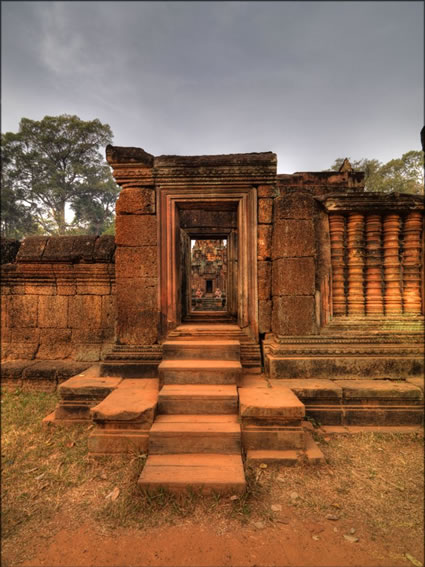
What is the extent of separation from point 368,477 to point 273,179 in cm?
363

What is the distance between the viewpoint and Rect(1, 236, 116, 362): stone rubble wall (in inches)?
186

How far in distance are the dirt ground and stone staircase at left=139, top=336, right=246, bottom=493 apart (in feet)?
0.43

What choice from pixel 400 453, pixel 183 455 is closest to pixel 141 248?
pixel 183 455

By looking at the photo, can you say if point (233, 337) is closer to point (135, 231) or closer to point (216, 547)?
point (135, 231)

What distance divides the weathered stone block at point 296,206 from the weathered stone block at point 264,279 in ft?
2.31

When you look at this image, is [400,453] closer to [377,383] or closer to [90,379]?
[377,383]

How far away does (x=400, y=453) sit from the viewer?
9.18 feet

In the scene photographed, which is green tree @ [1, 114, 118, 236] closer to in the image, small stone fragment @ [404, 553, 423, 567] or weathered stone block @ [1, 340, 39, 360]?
weathered stone block @ [1, 340, 39, 360]

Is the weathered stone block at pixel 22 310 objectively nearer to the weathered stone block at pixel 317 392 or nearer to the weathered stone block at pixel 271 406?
the weathered stone block at pixel 271 406

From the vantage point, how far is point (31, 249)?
4828 millimetres

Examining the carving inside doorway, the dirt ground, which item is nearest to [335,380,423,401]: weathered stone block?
→ the dirt ground

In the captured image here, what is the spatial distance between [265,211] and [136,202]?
73.9 inches

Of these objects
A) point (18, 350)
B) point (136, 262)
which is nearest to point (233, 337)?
point (136, 262)

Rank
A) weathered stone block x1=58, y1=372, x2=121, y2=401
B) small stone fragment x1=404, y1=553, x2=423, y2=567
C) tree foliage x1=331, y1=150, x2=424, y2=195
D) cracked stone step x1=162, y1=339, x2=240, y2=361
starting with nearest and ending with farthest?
small stone fragment x1=404, y1=553, x2=423, y2=567
weathered stone block x1=58, y1=372, x2=121, y2=401
cracked stone step x1=162, y1=339, x2=240, y2=361
tree foliage x1=331, y1=150, x2=424, y2=195
